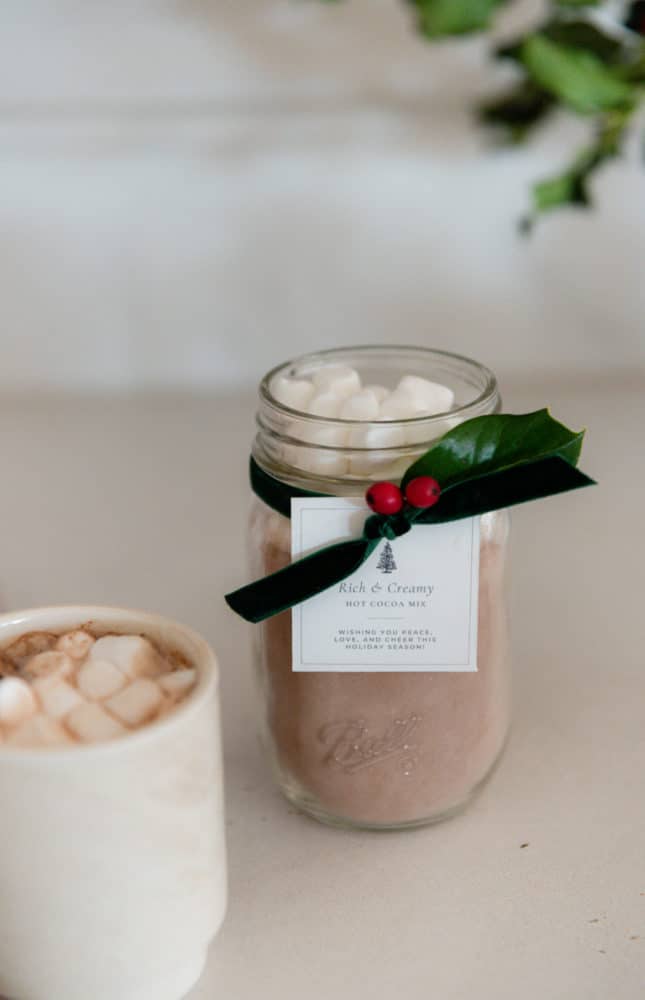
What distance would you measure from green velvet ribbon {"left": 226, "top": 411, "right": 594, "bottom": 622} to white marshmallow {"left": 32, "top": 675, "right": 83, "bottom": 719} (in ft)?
0.43

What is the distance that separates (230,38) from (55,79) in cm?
18

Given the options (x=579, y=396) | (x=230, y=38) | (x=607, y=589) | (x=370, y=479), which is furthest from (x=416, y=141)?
(x=370, y=479)

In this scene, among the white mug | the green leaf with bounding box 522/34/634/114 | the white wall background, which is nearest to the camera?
the white mug

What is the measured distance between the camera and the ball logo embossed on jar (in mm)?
644

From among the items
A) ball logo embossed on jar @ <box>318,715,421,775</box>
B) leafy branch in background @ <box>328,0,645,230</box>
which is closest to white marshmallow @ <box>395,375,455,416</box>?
ball logo embossed on jar @ <box>318,715,421,775</box>

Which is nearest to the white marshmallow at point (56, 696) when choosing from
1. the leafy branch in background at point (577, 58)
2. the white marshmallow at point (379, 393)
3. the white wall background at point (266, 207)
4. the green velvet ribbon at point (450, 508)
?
the green velvet ribbon at point (450, 508)

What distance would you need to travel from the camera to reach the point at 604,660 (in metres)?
0.84

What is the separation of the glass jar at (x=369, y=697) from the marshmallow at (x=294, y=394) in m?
0.01

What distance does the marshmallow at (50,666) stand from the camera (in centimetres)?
53

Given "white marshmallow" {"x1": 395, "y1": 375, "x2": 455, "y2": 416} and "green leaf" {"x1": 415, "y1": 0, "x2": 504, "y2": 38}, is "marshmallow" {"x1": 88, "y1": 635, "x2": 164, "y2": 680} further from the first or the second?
"green leaf" {"x1": 415, "y1": 0, "x2": 504, "y2": 38}

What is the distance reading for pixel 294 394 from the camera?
2.19 ft

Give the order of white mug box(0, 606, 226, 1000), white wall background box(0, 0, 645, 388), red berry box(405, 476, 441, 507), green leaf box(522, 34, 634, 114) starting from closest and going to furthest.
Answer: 1. white mug box(0, 606, 226, 1000)
2. red berry box(405, 476, 441, 507)
3. green leaf box(522, 34, 634, 114)
4. white wall background box(0, 0, 645, 388)

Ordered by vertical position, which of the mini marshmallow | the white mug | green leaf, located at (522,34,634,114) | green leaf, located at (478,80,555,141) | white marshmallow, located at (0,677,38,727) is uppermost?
green leaf, located at (522,34,634,114)

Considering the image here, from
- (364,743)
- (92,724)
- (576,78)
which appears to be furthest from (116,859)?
(576,78)
